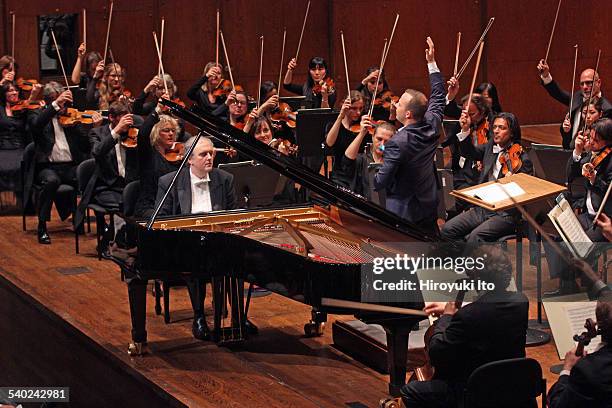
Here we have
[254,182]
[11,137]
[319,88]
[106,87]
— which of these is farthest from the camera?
[319,88]

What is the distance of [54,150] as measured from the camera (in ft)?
27.4

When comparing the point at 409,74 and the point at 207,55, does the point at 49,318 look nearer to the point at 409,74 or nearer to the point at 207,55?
the point at 207,55

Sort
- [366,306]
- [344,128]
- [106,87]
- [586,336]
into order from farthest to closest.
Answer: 1. [106,87]
2. [344,128]
3. [366,306]
4. [586,336]

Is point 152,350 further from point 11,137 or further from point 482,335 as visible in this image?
point 11,137

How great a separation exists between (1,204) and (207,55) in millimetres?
3606

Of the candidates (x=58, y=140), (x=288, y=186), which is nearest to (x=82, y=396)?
(x=288, y=186)

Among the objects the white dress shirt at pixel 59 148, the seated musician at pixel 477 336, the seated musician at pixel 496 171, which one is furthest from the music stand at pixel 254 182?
the seated musician at pixel 477 336

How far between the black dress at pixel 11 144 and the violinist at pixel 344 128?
2.65 metres

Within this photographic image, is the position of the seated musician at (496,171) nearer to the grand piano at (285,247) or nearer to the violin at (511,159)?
the violin at (511,159)

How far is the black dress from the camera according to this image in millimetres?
8914

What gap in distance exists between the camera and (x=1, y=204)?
30.6 ft

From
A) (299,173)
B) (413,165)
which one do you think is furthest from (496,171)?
(299,173)

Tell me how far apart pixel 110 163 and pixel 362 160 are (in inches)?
69.3

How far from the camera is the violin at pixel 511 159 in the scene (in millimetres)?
6461
